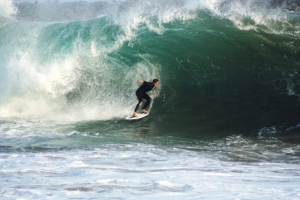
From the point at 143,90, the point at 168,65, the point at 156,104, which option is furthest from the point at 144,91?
the point at 168,65

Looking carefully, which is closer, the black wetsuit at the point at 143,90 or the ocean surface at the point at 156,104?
the ocean surface at the point at 156,104

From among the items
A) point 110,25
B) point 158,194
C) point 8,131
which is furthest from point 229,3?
point 158,194

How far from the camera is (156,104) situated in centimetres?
1274

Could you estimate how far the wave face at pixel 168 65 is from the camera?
40.2ft

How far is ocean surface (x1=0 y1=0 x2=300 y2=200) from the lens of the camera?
18.9ft

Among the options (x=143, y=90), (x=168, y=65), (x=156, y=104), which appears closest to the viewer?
(x=143, y=90)

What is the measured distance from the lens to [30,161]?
7.04 m

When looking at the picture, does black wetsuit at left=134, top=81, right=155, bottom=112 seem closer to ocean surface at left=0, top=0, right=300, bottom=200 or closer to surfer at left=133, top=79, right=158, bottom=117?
surfer at left=133, top=79, right=158, bottom=117

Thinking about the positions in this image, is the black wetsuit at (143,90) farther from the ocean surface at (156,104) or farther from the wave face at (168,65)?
the wave face at (168,65)

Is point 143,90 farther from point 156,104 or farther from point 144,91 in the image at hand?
point 156,104

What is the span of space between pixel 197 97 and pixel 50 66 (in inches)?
189

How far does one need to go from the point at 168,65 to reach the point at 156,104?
1.91m

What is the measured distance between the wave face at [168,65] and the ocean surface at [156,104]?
0.13ft

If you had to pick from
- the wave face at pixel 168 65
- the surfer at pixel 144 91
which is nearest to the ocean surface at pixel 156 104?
the wave face at pixel 168 65
